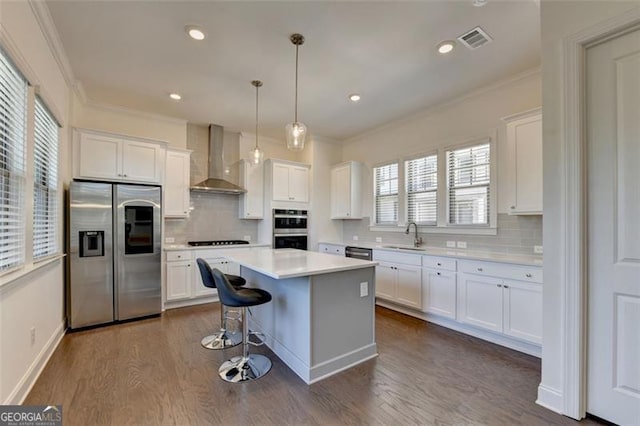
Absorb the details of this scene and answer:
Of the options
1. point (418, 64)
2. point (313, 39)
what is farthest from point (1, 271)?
point (418, 64)

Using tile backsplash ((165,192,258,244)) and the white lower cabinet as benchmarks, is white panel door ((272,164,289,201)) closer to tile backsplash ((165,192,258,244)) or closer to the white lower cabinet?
tile backsplash ((165,192,258,244))

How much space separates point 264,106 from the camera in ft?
14.0

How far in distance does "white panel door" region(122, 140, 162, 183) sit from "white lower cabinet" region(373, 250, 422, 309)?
3517mm

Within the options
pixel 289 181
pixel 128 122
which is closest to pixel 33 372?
pixel 128 122

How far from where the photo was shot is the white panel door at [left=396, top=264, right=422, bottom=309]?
3797 mm

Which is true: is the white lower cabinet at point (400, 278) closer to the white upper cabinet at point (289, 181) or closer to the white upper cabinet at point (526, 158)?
the white upper cabinet at point (526, 158)

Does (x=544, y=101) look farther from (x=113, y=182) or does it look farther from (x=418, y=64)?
(x=113, y=182)

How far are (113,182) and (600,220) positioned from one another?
503 centimetres

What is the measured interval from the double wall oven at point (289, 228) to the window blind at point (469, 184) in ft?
8.78

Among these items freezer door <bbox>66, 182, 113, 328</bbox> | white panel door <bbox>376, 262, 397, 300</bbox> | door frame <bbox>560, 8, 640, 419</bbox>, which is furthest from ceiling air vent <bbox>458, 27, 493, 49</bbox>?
freezer door <bbox>66, 182, 113, 328</bbox>

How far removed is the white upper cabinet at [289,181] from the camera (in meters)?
5.29

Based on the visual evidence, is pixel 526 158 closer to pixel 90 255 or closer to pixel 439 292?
pixel 439 292

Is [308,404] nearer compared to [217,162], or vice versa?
[308,404]

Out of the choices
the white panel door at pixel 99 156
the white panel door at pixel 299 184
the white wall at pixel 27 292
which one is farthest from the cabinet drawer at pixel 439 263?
the white panel door at pixel 99 156
